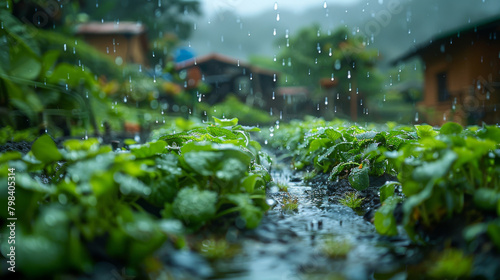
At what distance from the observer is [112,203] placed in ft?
4.64

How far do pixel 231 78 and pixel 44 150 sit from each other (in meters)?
17.5

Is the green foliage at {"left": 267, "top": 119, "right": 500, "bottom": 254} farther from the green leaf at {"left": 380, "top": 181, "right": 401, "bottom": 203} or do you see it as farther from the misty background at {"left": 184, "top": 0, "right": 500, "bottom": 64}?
the misty background at {"left": 184, "top": 0, "right": 500, "bottom": 64}

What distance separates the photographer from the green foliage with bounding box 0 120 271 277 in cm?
112

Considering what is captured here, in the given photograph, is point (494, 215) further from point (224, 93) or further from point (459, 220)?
point (224, 93)

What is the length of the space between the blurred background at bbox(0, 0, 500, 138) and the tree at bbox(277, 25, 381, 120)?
130 millimetres

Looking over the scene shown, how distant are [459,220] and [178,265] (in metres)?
1.29

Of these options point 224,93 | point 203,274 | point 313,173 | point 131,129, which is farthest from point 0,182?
point 224,93

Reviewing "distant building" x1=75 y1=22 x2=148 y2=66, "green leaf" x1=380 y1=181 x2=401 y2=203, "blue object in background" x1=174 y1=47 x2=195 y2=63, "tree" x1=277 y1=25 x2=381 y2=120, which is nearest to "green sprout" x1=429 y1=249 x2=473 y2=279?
"green leaf" x1=380 y1=181 x2=401 y2=203

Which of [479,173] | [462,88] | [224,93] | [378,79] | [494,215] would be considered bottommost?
[494,215]

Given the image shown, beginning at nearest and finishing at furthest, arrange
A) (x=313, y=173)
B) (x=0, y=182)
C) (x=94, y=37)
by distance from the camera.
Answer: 1. (x=0, y=182)
2. (x=313, y=173)
3. (x=94, y=37)

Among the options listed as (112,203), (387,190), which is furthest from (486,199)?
(112,203)

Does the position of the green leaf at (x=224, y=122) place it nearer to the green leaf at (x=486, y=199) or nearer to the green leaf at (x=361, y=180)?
Result: the green leaf at (x=361, y=180)

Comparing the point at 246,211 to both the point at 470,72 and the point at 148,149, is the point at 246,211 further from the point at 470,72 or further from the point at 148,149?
the point at 470,72

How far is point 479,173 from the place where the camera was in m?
1.53
